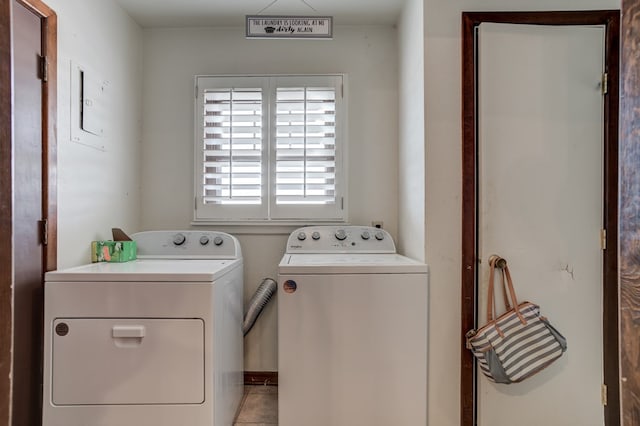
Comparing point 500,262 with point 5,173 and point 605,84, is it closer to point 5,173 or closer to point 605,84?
point 605,84

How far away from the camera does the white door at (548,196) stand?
5.17 ft

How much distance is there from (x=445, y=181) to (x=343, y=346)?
92 centimetres

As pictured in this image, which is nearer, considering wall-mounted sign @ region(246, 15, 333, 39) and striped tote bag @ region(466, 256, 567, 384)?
striped tote bag @ region(466, 256, 567, 384)

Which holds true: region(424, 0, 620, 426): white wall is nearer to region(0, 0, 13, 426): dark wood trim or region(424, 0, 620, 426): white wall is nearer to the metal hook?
the metal hook

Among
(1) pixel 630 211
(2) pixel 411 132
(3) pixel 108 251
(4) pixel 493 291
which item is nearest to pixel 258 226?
(3) pixel 108 251

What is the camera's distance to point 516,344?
148 cm

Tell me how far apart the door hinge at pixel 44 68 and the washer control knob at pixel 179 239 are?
987 millimetres

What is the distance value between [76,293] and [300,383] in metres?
1.02

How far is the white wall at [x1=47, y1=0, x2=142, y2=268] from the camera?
1.60 metres

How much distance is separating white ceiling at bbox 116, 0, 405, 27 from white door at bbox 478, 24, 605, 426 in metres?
0.81

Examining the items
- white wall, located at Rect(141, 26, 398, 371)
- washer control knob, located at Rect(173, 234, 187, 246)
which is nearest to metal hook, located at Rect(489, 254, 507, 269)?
white wall, located at Rect(141, 26, 398, 371)

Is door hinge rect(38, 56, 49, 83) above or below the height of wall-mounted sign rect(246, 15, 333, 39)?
below

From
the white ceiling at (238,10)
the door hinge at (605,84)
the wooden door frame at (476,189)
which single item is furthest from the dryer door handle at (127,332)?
the door hinge at (605,84)

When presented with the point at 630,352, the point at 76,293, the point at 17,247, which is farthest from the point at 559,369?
the point at 17,247
